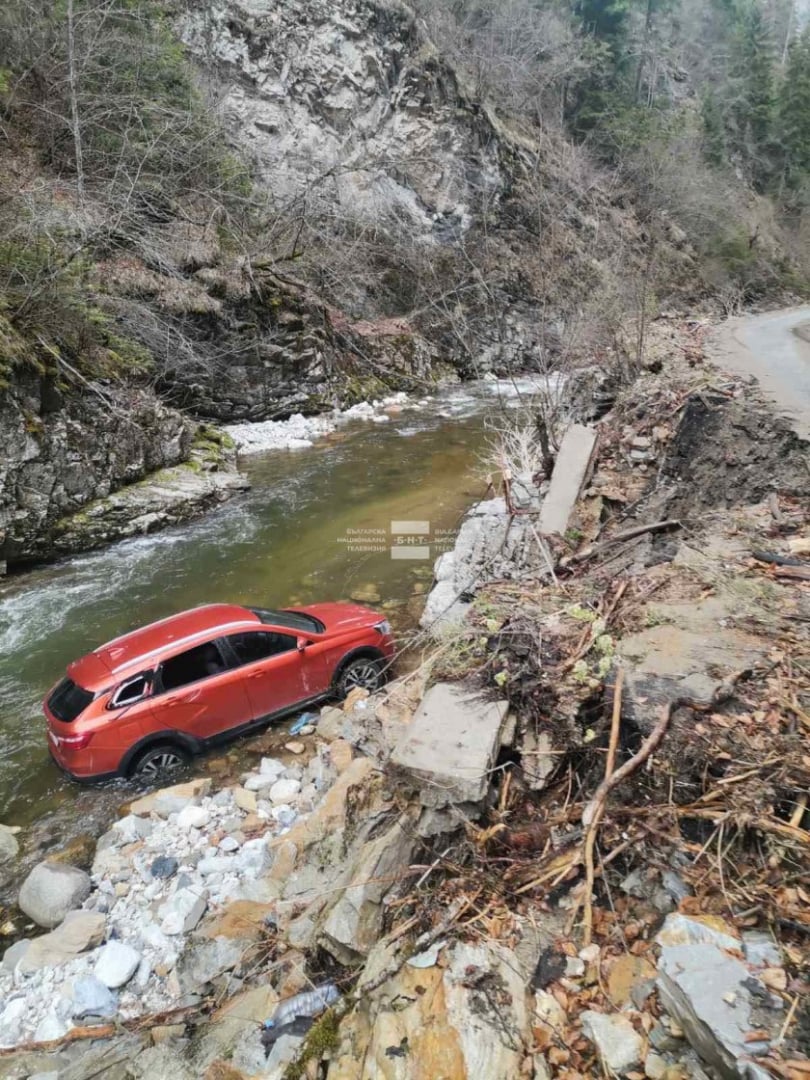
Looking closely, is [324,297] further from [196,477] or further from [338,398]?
[196,477]

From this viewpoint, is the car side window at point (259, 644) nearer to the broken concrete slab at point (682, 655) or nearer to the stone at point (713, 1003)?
the broken concrete slab at point (682, 655)

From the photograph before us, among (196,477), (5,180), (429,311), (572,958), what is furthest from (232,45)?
(572,958)

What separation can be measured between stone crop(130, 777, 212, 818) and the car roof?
125 cm

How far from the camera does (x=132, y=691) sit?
6270mm

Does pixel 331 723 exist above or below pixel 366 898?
below

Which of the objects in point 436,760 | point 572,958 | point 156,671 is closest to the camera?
point 572,958

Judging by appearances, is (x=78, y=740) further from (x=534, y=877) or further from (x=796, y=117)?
(x=796, y=117)

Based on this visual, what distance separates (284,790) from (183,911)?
147 centimetres

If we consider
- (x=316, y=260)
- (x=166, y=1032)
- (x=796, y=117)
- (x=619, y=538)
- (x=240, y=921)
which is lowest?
(x=240, y=921)

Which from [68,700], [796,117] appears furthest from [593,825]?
[796,117]

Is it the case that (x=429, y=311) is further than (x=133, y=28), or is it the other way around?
(x=429, y=311)

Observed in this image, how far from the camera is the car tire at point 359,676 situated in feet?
25.5

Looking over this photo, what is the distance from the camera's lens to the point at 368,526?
13.2m

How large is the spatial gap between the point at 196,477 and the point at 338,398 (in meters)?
9.41
